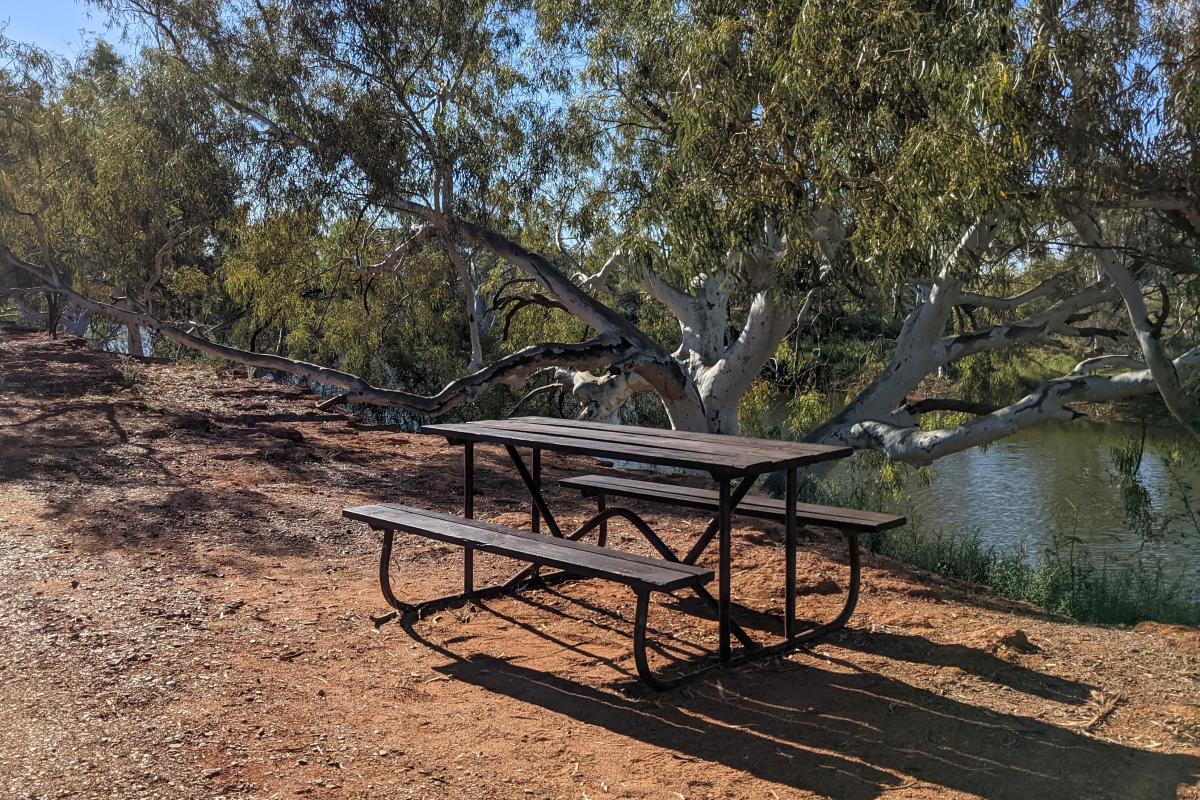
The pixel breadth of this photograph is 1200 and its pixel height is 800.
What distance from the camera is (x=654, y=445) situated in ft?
14.1

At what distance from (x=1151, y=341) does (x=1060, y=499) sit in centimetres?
656

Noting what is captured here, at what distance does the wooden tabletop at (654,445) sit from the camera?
3768 mm

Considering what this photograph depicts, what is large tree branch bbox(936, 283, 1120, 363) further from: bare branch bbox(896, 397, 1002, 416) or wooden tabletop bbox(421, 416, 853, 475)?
wooden tabletop bbox(421, 416, 853, 475)

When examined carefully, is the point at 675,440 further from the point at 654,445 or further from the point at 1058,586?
the point at 1058,586

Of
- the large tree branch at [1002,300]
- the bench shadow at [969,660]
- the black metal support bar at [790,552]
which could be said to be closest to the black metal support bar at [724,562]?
the black metal support bar at [790,552]

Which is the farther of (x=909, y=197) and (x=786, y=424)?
(x=786, y=424)

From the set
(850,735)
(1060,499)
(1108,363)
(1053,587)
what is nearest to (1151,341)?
(1108,363)

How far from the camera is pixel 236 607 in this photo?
464 centimetres

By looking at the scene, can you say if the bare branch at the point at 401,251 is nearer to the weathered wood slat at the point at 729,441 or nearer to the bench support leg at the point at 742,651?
the weathered wood slat at the point at 729,441

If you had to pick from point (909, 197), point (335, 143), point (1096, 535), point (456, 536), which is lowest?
point (1096, 535)

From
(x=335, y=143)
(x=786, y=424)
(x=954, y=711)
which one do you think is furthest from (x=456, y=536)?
(x=786, y=424)

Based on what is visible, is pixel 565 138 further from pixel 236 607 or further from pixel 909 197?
pixel 236 607

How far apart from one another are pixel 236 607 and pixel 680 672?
2051mm

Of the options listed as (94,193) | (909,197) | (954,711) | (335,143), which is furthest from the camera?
(94,193)
